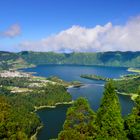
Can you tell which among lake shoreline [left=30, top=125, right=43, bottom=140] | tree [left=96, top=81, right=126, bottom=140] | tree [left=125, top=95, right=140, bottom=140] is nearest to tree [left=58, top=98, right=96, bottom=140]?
tree [left=96, top=81, right=126, bottom=140]

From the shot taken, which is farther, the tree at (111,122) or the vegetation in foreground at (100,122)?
the tree at (111,122)

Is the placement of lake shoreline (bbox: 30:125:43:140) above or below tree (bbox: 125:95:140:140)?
below

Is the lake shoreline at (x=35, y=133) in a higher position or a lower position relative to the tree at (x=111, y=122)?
lower

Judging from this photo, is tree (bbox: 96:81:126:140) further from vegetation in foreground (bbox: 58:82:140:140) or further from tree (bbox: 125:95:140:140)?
tree (bbox: 125:95:140:140)

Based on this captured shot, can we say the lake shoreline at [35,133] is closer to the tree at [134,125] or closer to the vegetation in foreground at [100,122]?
the tree at [134,125]

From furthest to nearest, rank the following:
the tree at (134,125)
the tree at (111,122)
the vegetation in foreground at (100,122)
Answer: the tree at (134,125) < the tree at (111,122) < the vegetation in foreground at (100,122)

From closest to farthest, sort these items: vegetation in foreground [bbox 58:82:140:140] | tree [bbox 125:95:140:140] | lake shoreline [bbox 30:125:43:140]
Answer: vegetation in foreground [bbox 58:82:140:140] < tree [bbox 125:95:140:140] < lake shoreline [bbox 30:125:43:140]

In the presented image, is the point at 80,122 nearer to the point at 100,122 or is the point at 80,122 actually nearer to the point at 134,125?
the point at 100,122

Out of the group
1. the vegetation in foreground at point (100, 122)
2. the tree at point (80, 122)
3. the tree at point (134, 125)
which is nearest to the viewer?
the tree at point (80, 122)

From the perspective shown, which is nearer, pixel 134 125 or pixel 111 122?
pixel 111 122

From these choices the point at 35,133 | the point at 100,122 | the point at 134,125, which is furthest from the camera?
the point at 35,133

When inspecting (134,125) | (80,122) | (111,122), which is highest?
(111,122)

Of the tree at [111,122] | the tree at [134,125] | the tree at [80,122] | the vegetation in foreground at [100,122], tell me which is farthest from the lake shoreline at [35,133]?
the tree at [111,122]

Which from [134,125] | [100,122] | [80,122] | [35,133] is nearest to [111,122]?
[100,122]
